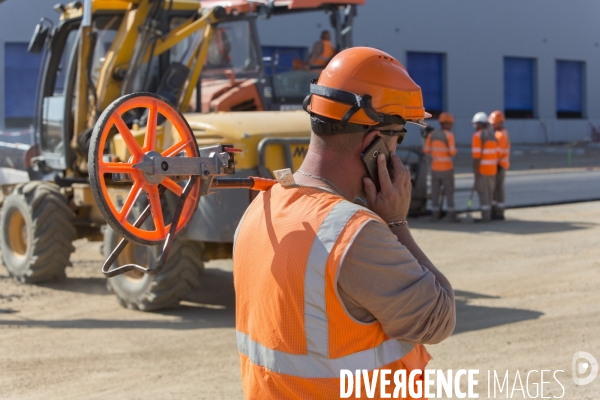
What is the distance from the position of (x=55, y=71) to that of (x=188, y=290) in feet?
12.1

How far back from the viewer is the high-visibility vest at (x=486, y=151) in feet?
45.0

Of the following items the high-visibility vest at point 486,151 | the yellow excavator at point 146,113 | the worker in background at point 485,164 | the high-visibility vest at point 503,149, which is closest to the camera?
the yellow excavator at point 146,113

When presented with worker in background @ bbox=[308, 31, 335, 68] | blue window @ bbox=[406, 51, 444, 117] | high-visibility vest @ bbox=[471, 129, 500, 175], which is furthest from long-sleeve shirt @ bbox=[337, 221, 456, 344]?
blue window @ bbox=[406, 51, 444, 117]

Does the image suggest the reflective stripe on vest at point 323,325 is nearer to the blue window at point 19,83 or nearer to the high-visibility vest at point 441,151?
the high-visibility vest at point 441,151

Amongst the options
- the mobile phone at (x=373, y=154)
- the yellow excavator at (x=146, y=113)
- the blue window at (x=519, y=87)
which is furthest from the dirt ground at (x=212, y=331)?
the blue window at (x=519, y=87)

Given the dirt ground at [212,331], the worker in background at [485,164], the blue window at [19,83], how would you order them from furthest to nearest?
1. the blue window at [19,83]
2. the worker in background at [485,164]
3. the dirt ground at [212,331]

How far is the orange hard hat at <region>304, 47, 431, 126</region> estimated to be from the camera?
7.60 ft

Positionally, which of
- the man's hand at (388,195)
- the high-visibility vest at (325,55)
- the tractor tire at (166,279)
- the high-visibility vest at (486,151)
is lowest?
the tractor tire at (166,279)

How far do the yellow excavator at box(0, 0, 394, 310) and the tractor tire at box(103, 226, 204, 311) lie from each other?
10 millimetres

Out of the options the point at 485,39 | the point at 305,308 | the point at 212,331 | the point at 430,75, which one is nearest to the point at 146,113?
the point at 212,331

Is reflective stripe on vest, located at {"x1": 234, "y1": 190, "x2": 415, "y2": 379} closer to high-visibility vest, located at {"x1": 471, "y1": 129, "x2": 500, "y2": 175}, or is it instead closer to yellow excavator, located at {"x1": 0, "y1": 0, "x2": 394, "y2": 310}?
yellow excavator, located at {"x1": 0, "y1": 0, "x2": 394, "y2": 310}

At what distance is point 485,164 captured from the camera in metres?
13.8

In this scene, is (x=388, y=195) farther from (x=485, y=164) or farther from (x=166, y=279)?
(x=485, y=164)

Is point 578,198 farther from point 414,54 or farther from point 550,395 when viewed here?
point 414,54
